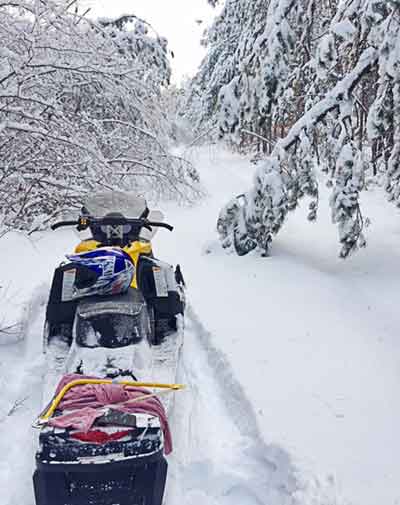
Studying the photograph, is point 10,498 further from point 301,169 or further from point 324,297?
point 301,169

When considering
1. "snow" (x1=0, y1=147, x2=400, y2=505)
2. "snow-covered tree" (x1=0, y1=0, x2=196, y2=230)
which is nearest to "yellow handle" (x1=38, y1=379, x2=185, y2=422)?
"snow" (x1=0, y1=147, x2=400, y2=505)

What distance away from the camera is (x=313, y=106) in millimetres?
6074

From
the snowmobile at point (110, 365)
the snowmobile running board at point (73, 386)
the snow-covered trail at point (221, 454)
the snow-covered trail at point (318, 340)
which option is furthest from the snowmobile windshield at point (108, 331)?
the snow-covered trail at point (318, 340)

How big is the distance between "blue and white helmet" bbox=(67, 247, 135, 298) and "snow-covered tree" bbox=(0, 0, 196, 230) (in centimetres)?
296

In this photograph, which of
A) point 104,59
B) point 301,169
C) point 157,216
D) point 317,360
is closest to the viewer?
point 317,360

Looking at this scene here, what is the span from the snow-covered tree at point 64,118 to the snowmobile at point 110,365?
256cm

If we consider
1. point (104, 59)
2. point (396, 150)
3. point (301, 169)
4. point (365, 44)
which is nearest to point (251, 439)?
point (396, 150)

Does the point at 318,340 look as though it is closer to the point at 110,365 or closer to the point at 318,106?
the point at 110,365

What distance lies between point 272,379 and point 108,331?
1309 millimetres

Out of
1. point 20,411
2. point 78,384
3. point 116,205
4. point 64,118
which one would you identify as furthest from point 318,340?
point 64,118

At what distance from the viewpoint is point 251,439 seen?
2.88 meters

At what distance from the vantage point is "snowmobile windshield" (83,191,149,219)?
3.87 metres

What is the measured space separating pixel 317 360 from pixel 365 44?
11.7ft

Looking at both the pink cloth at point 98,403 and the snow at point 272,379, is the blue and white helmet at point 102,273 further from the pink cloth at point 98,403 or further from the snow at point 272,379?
the snow at point 272,379
